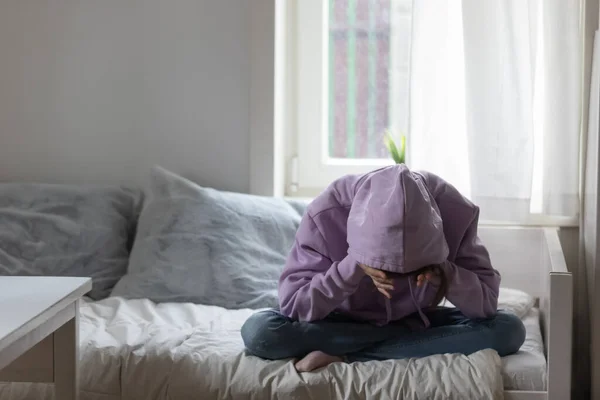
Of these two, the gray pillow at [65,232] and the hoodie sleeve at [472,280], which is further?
the gray pillow at [65,232]

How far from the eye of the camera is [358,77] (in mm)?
2561

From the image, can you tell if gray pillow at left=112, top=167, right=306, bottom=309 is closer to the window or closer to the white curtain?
the window

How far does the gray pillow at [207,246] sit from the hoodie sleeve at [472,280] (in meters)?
0.56

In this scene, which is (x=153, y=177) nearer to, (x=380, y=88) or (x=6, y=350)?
(x=380, y=88)

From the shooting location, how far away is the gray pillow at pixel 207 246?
2.09 m

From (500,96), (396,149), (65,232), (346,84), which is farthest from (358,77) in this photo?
(65,232)

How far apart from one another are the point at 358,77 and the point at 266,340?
117 cm

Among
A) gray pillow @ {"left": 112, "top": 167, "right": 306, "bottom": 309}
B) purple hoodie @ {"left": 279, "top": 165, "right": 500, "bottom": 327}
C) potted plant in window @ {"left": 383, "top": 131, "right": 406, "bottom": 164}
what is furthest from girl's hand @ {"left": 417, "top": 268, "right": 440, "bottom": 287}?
potted plant in window @ {"left": 383, "top": 131, "right": 406, "bottom": 164}

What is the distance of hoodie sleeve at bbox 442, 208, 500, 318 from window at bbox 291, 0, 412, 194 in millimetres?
846

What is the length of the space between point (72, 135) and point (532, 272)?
1.41 metres

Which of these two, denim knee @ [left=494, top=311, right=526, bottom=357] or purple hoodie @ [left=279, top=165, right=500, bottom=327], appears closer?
purple hoodie @ [left=279, top=165, right=500, bottom=327]

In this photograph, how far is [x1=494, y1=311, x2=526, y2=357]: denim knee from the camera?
1.67 metres

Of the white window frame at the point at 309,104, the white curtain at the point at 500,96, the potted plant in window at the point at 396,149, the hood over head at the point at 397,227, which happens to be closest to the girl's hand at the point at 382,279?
the hood over head at the point at 397,227

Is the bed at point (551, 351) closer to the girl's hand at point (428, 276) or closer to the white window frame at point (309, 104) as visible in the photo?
the girl's hand at point (428, 276)
